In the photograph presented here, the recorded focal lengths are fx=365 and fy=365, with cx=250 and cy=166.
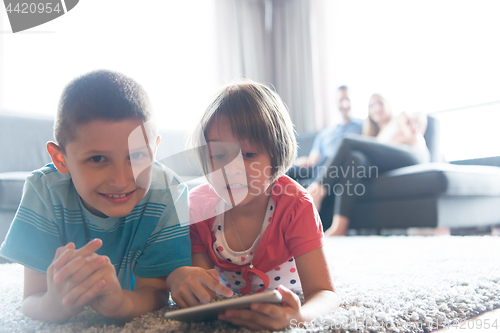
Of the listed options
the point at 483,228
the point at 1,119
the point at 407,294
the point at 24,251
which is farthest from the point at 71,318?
the point at 483,228

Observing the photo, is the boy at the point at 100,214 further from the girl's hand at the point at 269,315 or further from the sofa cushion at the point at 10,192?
the sofa cushion at the point at 10,192

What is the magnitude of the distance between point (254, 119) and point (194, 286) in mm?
318

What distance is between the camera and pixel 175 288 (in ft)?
1.91

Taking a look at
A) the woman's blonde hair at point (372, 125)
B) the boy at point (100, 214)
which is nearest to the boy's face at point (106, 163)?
the boy at point (100, 214)

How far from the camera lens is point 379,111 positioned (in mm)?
2434

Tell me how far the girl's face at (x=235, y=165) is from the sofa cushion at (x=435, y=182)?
1.28 meters

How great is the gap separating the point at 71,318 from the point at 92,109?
1.06ft

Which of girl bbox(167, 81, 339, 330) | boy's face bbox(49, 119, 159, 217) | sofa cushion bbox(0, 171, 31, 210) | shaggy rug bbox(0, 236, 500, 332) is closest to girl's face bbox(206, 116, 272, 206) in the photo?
girl bbox(167, 81, 339, 330)

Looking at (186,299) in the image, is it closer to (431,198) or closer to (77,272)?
(77,272)

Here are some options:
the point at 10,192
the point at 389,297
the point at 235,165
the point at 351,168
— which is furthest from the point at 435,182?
the point at 10,192

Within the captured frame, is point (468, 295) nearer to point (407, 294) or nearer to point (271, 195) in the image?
point (407, 294)

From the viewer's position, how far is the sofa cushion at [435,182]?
1689 mm

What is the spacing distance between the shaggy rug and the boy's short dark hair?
0.28 metres

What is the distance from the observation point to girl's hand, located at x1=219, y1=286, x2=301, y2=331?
0.46 meters
